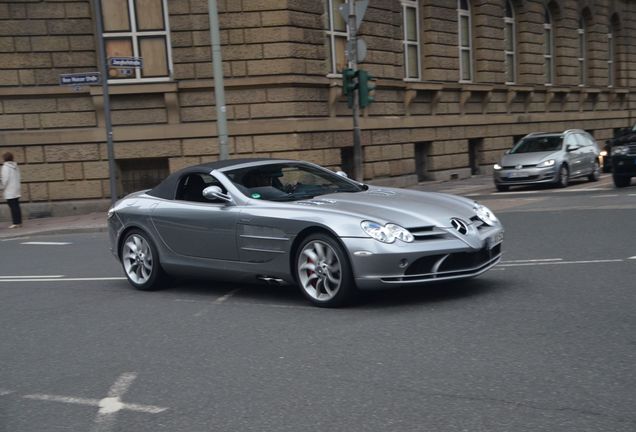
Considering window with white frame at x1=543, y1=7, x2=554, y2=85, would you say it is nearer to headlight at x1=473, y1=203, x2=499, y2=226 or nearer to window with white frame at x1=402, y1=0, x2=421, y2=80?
window with white frame at x1=402, y1=0, x2=421, y2=80

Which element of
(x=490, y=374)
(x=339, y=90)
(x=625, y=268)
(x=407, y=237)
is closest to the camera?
(x=490, y=374)

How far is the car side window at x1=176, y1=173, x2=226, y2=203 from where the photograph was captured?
7.91 metres

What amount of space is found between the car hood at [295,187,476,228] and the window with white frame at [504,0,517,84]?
76.2ft

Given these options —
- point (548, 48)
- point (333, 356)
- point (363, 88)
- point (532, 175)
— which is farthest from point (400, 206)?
point (548, 48)

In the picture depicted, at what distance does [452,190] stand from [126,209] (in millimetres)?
13684

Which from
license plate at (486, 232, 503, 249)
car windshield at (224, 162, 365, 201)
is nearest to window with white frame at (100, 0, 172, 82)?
car windshield at (224, 162, 365, 201)

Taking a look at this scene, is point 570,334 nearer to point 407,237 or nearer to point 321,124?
point 407,237

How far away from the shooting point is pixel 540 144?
20.5 metres

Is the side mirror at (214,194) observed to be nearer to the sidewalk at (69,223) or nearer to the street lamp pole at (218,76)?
the street lamp pole at (218,76)

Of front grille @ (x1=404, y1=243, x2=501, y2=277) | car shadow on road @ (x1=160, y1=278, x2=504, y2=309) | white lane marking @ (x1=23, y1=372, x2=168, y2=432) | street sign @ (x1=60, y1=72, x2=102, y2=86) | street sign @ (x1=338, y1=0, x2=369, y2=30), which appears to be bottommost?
car shadow on road @ (x1=160, y1=278, x2=504, y2=309)

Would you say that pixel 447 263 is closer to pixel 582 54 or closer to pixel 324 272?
pixel 324 272

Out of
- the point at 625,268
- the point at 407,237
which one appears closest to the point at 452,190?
the point at 625,268

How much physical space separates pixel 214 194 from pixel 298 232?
0.98 meters

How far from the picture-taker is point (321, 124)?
19891 mm
